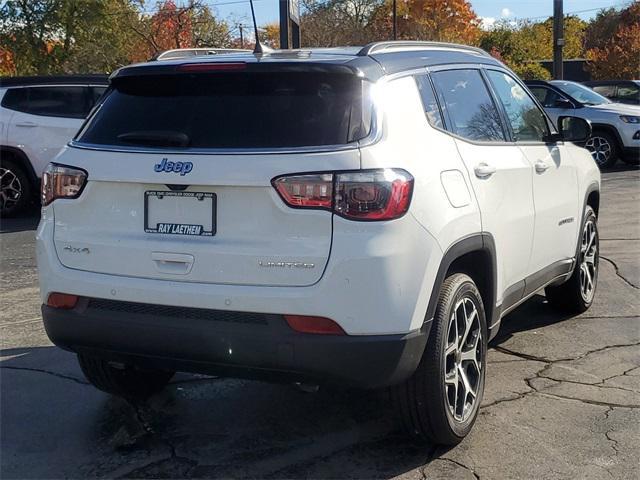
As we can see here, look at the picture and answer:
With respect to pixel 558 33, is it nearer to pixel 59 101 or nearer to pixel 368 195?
pixel 59 101

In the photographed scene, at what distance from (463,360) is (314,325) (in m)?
1.04

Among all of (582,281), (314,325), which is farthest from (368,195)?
(582,281)

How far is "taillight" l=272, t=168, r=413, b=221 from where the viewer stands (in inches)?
125

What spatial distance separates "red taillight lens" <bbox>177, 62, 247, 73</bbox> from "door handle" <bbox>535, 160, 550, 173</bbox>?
84.2 inches

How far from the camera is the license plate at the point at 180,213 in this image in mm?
3354

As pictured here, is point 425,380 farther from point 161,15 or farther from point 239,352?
point 161,15

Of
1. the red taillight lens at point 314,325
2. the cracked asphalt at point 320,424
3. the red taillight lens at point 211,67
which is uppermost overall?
the red taillight lens at point 211,67

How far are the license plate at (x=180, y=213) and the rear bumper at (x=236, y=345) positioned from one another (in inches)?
13.2

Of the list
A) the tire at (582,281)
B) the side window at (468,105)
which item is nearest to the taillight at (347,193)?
the side window at (468,105)

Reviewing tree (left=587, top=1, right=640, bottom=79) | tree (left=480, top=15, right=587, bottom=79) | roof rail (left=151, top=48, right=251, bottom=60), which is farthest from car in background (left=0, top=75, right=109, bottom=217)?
tree (left=587, top=1, right=640, bottom=79)

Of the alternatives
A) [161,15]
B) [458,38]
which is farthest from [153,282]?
[458,38]

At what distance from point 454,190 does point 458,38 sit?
52.7 meters

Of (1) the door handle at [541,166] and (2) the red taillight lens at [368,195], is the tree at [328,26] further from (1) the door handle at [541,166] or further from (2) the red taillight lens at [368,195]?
(2) the red taillight lens at [368,195]

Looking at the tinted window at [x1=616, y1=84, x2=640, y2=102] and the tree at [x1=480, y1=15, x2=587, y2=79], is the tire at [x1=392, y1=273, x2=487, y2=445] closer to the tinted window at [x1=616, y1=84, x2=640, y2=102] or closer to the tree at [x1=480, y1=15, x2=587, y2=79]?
the tinted window at [x1=616, y1=84, x2=640, y2=102]
